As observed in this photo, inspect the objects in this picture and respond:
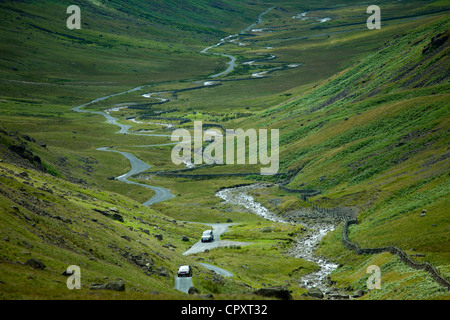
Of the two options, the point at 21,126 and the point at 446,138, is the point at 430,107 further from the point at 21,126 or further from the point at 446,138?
the point at 21,126

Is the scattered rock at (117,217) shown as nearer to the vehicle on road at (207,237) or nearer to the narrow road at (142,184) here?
the vehicle on road at (207,237)

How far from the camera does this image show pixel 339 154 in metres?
116

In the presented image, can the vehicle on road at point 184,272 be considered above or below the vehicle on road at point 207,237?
above

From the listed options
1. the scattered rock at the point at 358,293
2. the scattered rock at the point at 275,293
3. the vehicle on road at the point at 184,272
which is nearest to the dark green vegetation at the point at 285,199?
the vehicle on road at the point at 184,272

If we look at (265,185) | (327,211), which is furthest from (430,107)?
(265,185)

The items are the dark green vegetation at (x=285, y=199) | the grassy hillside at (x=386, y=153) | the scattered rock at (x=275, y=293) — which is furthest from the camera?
the grassy hillside at (x=386, y=153)
